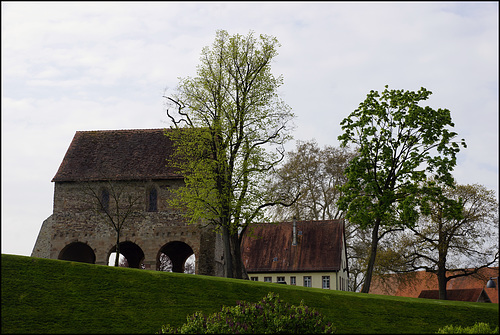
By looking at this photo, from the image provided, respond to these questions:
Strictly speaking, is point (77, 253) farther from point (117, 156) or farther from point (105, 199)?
point (117, 156)

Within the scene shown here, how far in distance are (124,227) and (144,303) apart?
19.9 meters

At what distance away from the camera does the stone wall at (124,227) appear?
4375cm

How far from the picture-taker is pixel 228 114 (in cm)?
4009

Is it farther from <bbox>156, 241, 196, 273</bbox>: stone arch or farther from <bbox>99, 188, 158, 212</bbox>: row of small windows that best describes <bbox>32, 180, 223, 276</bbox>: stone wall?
<bbox>156, 241, 196, 273</bbox>: stone arch

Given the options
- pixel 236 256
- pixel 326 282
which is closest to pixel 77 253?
pixel 236 256

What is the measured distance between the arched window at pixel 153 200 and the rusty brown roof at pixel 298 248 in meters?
9.75

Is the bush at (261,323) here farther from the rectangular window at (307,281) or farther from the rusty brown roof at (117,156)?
the rectangular window at (307,281)

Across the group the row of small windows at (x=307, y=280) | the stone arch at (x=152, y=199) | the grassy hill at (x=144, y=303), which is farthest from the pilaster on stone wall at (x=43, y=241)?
the grassy hill at (x=144, y=303)

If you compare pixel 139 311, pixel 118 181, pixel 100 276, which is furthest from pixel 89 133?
pixel 139 311

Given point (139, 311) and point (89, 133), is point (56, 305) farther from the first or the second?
point (89, 133)

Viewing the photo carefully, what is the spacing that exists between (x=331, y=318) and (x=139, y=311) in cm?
770

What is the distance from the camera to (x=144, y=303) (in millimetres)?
25688

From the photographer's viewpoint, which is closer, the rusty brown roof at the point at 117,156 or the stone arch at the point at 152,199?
the stone arch at the point at 152,199

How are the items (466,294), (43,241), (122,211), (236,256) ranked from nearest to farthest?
(236,256)
(122,211)
(43,241)
(466,294)
